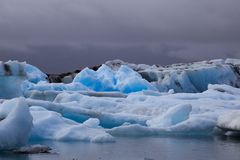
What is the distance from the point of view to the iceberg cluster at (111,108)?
14250 mm

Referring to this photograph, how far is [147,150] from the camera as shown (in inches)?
506

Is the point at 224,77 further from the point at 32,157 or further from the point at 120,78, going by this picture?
the point at 32,157

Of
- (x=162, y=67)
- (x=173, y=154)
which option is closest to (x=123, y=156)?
(x=173, y=154)

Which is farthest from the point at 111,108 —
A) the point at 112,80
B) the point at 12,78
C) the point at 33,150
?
the point at 112,80

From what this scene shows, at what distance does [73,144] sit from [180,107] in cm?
537

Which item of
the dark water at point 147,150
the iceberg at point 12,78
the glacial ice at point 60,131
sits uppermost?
the iceberg at point 12,78

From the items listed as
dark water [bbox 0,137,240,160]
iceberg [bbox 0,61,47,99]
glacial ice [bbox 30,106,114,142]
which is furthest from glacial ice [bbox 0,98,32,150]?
iceberg [bbox 0,61,47,99]

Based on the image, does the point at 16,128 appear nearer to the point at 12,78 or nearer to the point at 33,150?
the point at 33,150

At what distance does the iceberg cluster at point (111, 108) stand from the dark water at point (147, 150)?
0.71m

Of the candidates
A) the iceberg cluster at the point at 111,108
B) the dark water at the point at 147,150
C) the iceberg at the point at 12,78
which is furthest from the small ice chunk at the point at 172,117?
the iceberg at the point at 12,78

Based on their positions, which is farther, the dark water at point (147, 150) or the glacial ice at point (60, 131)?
the glacial ice at point (60, 131)

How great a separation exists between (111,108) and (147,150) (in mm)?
8295

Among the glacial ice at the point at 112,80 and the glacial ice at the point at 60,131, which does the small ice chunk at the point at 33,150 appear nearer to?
the glacial ice at the point at 60,131

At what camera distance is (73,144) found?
44.7ft
